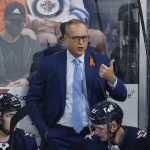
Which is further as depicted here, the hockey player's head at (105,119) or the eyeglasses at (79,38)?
the eyeglasses at (79,38)

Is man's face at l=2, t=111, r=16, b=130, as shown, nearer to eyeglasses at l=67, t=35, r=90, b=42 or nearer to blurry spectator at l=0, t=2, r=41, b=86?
blurry spectator at l=0, t=2, r=41, b=86

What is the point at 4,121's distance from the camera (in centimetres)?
456

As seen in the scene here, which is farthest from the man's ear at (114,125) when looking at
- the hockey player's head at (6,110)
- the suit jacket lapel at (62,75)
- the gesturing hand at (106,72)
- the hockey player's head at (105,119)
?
the hockey player's head at (6,110)

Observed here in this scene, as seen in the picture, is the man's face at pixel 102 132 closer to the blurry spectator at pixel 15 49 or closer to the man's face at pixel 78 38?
the man's face at pixel 78 38

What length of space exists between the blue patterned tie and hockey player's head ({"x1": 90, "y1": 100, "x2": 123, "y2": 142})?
0.69ft

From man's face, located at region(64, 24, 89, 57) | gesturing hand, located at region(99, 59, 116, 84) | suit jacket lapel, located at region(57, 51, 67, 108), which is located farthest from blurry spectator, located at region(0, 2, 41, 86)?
gesturing hand, located at region(99, 59, 116, 84)

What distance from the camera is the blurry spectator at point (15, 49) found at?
4859 mm

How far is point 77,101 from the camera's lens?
4668mm

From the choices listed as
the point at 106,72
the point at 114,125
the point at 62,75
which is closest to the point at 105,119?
the point at 114,125

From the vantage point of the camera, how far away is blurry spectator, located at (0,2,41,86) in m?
4.86

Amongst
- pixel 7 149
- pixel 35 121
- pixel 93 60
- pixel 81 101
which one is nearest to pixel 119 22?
pixel 93 60

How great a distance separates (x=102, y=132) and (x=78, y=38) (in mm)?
754

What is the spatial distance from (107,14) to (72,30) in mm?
458

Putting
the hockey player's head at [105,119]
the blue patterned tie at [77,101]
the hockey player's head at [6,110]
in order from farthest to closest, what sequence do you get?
the blue patterned tie at [77,101], the hockey player's head at [6,110], the hockey player's head at [105,119]
